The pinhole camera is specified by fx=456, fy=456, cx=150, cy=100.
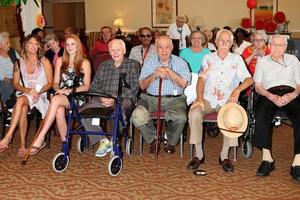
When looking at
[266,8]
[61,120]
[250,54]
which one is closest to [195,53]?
[250,54]

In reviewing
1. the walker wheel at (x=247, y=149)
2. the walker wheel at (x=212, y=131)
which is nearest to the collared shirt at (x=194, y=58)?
the walker wheel at (x=212, y=131)

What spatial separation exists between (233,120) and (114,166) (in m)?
1.07

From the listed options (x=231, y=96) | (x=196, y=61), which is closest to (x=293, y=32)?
(x=196, y=61)

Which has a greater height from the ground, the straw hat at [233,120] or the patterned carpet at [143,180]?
the straw hat at [233,120]

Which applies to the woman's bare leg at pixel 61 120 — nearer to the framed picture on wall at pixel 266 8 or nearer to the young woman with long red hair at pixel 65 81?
the young woman with long red hair at pixel 65 81

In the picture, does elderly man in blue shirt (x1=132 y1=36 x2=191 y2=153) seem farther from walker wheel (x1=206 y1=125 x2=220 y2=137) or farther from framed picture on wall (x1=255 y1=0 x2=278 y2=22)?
framed picture on wall (x1=255 y1=0 x2=278 y2=22)

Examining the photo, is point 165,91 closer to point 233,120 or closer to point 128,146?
point 128,146

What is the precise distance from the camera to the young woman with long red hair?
4.16 m

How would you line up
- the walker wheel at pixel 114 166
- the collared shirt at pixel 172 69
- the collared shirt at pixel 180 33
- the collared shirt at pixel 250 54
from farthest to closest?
the collared shirt at pixel 180 33 < the collared shirt at pixel 250 54 < the collared shirt at pixel 172 69 < the walker wheel at pixel 114 166

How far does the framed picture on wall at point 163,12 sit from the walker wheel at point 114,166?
9.32 meters

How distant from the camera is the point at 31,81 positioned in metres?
4.59

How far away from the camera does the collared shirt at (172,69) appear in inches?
169

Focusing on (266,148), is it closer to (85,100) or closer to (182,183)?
(182,183)

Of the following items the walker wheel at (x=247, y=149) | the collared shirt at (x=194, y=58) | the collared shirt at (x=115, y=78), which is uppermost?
the collared shirt at (x=194, y=58)
